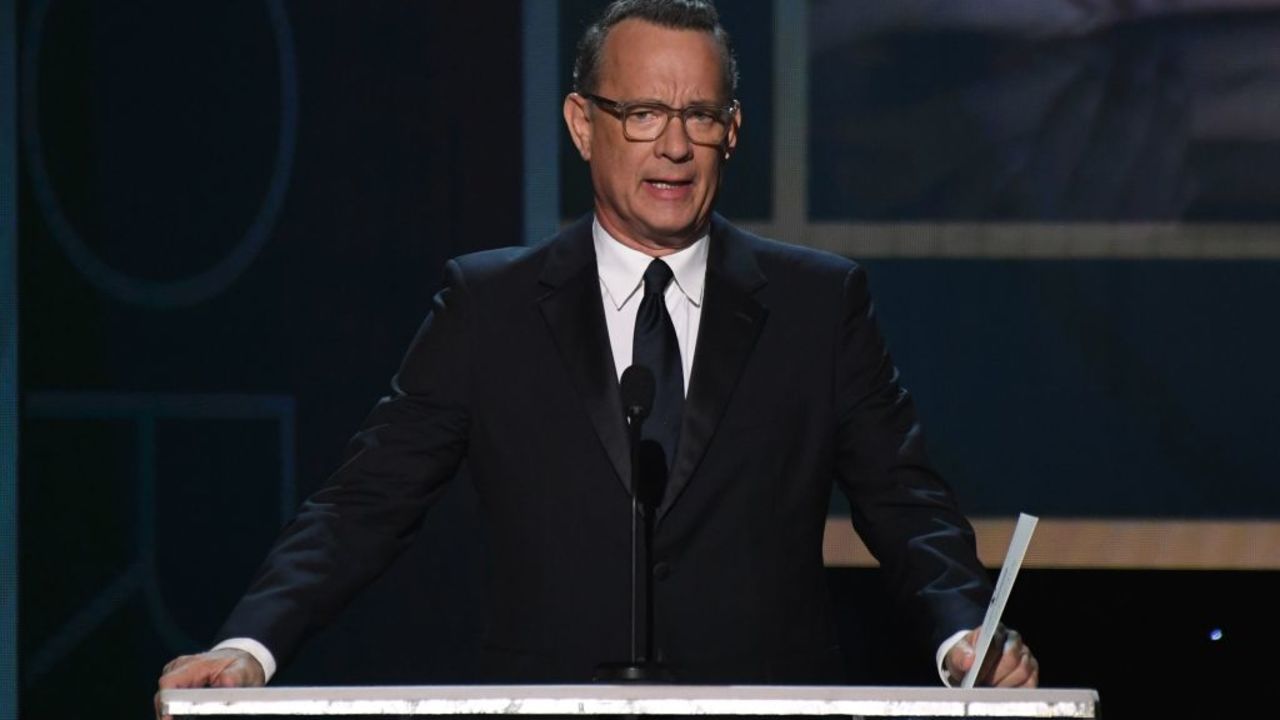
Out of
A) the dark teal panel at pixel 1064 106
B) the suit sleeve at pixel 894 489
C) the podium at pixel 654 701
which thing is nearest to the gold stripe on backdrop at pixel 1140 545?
the dark teal panel at pixel 1064 106

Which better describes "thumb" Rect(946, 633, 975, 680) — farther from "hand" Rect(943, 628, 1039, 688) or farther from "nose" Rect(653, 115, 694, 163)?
"nose" Rect(653, 115, 694, 163)

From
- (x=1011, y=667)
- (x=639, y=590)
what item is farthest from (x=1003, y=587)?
(x=639, y=590)

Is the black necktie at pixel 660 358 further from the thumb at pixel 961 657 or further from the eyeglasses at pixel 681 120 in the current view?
the thumb at pixel 961 657

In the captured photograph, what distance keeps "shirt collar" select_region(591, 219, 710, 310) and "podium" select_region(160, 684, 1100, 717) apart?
0.74 m

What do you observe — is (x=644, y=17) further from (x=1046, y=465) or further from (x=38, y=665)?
(x=38, y=665)

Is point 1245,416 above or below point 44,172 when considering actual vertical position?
A: below

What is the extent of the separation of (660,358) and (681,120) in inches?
10.5

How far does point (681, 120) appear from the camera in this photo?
6.56 ft

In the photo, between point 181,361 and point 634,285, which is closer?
point 634,285

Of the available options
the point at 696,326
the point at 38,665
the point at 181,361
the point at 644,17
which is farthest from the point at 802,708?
the point at 38,665

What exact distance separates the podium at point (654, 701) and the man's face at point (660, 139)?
2.44ft

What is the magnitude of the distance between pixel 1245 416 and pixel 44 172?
223 cm

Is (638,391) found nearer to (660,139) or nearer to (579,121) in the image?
(660,139)

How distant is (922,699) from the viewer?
4.68ft
